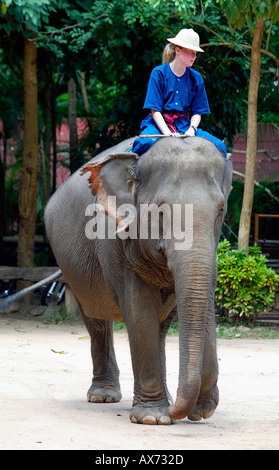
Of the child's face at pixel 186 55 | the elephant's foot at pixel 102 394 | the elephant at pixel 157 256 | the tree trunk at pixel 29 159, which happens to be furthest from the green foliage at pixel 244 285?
A: the child's face at pixel 186 55

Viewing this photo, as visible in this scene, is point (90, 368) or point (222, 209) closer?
point (222, 209)

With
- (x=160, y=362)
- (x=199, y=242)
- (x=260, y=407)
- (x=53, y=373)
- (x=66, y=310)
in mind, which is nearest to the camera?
(x=199, y=242)

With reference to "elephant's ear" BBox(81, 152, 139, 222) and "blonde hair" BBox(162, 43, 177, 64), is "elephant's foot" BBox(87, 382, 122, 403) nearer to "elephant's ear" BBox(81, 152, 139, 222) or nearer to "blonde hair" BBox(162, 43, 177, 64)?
"elephant's ear" BBox(81, 152, 139, 222)

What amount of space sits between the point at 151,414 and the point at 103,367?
1.45 m

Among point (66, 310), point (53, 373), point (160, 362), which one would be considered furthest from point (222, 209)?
point (66, 310)

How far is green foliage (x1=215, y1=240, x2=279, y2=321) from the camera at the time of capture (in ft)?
37.9

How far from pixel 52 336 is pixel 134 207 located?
19.6 feet

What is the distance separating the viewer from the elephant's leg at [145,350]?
19.1 feet

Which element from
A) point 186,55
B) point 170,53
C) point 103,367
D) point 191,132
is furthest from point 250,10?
point 103,367

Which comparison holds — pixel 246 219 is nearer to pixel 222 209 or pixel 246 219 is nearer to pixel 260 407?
pixel 260 407

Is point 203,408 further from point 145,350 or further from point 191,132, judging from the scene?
point 191,132

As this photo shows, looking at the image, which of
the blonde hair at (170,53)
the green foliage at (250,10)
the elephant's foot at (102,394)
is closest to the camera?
the blonde hair at (170,53)

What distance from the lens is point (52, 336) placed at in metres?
11.3

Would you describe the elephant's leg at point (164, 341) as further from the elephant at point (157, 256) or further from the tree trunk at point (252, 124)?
the tree trunk at point (252, 124)
